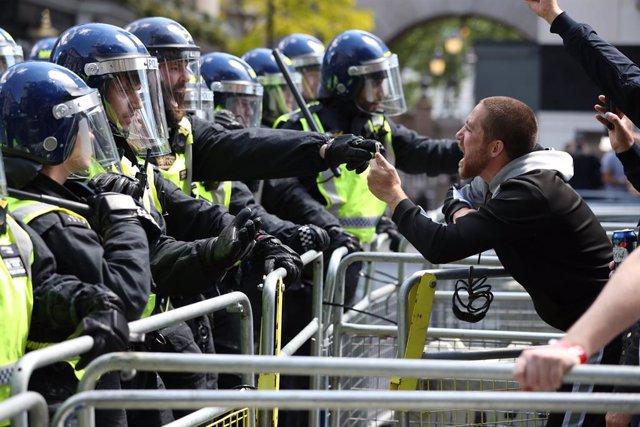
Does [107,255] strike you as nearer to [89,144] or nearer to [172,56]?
[89,144]

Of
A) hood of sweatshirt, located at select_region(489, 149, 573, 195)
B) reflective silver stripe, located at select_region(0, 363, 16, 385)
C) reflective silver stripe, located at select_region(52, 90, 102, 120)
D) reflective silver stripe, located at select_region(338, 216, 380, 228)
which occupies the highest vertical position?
reflective silver stripe, located at select_region(52, 90, 102, 120)

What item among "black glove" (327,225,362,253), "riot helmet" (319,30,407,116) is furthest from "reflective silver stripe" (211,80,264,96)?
"black glove" (327,225,362,253)

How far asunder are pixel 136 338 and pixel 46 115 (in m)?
0.82

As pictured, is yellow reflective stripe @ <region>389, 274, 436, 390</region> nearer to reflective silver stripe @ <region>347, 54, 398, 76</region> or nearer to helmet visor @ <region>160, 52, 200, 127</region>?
helmet visor @ <region>160, 52, 200, 127</region>

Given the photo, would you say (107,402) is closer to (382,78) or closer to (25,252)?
(25,252)

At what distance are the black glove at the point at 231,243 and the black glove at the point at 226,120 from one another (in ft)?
4.78

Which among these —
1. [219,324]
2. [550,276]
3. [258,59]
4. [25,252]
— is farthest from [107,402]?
[258,59]

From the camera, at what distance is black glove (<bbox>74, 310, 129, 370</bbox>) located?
3.28 m

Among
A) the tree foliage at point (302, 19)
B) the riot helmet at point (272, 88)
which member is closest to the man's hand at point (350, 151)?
the riot helmet at point (272, 88)

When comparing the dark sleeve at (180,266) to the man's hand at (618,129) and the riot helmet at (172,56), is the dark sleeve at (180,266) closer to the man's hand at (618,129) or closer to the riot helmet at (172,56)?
the riot helmet at (172,56)

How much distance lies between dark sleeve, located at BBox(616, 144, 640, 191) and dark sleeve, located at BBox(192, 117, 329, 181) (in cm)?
134

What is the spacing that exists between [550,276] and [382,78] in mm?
3572

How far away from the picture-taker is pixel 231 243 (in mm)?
4617

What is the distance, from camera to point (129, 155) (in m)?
4.95
